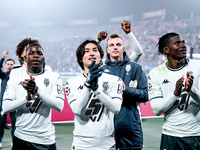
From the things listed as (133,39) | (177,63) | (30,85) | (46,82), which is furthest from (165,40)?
(30,85)

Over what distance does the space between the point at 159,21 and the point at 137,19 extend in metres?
1.82

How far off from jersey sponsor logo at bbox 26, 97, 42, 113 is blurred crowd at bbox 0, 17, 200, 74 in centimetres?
1566

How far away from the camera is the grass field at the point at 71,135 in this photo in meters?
5.81

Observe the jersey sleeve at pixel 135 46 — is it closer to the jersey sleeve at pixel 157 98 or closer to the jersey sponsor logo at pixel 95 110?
the jersey sleeve at pixel 157 98

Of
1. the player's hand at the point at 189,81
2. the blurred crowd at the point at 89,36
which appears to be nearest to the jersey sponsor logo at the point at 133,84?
the player's hand at the point at 189,81

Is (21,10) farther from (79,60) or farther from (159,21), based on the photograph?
(79,60)

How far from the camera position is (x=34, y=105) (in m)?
2.70

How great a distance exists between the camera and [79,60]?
8.38 feet

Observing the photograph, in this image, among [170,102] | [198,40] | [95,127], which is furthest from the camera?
[198,40]

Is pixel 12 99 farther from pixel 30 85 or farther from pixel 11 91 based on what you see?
pixel 30 85

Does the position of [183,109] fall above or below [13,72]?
below

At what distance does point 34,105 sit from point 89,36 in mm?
17997

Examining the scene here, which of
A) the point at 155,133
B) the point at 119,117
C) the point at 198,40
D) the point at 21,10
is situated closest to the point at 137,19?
the point at 198,40


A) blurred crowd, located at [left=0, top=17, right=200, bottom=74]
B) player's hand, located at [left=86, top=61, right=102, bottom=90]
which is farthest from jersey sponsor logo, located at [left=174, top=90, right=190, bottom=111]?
blurred crowd, located at [left=0, top=17, right=200, bottom=74]
